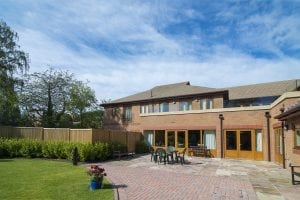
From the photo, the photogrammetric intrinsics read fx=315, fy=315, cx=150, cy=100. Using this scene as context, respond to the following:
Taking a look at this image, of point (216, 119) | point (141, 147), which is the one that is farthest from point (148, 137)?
point (216, 119)

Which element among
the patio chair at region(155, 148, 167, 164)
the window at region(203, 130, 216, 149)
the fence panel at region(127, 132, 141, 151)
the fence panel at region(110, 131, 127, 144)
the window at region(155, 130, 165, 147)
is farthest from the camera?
the window at region(155, 130, 165, 147)

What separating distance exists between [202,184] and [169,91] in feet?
80.7

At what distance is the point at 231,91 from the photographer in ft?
125

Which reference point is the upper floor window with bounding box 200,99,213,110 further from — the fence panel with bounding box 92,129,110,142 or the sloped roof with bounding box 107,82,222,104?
the fence panel with bounding box 92,129,110,142

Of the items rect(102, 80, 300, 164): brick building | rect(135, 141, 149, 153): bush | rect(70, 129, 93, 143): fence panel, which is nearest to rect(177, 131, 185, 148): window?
rect(102, 80, 300, 164): brick building

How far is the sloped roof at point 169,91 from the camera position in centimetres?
3263

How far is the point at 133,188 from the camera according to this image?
37.8 ft

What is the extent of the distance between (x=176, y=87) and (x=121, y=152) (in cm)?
1583

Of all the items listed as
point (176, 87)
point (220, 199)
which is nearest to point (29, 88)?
point (176, 87)

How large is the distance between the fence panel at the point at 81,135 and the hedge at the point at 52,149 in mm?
820

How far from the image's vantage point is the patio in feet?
34.3

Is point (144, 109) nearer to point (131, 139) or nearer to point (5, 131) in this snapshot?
point (131, 139)

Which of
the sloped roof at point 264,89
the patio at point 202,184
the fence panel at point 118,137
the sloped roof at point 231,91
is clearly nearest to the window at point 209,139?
the sloped roof at point 231,91

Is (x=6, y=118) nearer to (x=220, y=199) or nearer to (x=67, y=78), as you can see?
(x=67, y=78)
